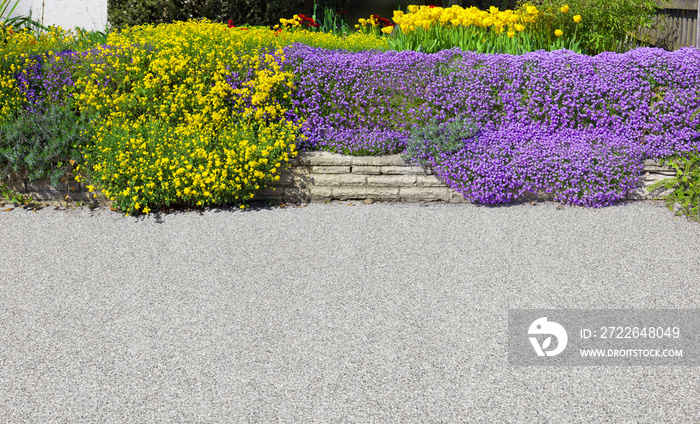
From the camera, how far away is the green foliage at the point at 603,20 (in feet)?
21.4

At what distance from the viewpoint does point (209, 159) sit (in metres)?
4.98

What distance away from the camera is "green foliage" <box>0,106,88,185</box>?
514 cm

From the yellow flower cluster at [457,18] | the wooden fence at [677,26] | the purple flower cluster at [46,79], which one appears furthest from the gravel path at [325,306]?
the wooden fence at [677,26]

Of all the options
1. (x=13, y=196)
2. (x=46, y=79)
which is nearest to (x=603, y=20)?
(x=46, y=79)

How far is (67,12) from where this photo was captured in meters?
9.67

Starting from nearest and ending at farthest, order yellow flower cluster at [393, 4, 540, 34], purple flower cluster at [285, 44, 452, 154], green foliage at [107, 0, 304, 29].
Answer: purple flower cluster at [285, 44, 452, 154] < yellow flower cluster at [393, 4, 540, 34] < green foliage at [107, 0, 304, 29]

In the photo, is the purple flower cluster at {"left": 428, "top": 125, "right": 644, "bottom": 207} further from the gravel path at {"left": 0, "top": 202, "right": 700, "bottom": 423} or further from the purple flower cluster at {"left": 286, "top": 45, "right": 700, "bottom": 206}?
the gravel path at {"left": 0, "top": 202, "right": 700, "bottom": 423}

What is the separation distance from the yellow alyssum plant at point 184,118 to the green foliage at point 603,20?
335cm

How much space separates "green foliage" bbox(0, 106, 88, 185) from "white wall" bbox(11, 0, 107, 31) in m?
4.94

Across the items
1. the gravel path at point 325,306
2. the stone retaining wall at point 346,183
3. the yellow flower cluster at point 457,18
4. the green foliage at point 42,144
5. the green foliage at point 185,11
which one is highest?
the green foliage at point 185,11

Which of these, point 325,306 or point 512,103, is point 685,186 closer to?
point 512,103

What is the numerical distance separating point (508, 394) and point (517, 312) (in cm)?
80

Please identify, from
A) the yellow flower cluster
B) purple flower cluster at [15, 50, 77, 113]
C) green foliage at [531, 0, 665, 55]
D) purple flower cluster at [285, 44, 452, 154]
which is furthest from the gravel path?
green foliage at [531, 0, 665, 55]

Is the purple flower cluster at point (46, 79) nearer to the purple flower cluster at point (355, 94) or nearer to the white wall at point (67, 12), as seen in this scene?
the purple flower cluster at point (355, 94)
